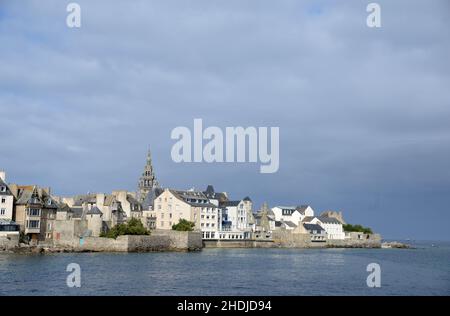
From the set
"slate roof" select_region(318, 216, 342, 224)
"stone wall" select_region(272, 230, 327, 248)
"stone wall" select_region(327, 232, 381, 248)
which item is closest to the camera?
"stone wall" select_region(272, 230, 327, 248)

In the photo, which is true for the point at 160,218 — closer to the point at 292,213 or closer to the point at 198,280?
the point at 292,213

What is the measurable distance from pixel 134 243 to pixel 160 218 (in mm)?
28068

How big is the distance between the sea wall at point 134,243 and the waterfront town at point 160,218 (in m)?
0.31

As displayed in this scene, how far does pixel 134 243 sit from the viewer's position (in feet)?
254

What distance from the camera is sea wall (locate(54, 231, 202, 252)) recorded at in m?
75.6

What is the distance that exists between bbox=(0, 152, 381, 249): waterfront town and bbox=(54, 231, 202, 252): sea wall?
0.31 metres

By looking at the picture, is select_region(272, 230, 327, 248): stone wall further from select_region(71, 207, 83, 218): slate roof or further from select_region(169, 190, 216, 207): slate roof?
select_region(71, 207, 83, 218): slate roof

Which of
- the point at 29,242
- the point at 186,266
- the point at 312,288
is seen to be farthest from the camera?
the point at 29,242

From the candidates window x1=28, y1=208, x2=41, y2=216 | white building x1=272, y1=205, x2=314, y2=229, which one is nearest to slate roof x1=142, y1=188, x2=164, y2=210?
window x1=28, y1=208, x2=41, y2=216

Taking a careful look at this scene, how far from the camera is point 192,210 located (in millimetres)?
104812

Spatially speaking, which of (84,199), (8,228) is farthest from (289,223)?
(8,228)
